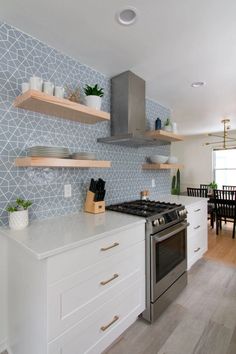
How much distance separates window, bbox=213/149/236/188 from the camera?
18.5 feet

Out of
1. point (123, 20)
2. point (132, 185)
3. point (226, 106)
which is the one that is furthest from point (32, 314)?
point (226, 106)

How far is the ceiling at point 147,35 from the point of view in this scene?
4.44 feet

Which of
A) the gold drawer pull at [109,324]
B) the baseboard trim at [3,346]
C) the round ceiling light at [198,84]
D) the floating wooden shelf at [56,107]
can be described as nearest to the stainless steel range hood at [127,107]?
the floating wooden shelf at [56,107]

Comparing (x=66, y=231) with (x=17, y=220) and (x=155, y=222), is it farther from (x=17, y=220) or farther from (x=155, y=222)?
(x=155, y=222)

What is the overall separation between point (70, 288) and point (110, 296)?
1.29ft

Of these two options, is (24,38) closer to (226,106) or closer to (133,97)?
(133,97)

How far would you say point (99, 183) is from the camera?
6.64ft

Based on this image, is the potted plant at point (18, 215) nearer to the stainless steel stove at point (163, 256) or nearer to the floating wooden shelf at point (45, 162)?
the floating wooden shelf at point (45, 162)

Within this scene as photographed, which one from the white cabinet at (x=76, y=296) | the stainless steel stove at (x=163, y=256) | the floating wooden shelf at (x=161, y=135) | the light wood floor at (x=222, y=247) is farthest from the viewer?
the light wood floor at (x=222, y=247)

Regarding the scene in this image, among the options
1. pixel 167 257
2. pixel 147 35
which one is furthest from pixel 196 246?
pixel 147 35

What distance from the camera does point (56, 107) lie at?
1547 millimetres

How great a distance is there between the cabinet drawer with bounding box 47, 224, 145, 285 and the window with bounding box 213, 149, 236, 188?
5.00 m

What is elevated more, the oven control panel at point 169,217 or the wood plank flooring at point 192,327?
the oven control panel at point 169,217

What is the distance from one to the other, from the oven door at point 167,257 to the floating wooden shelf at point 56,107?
118 centimetres
